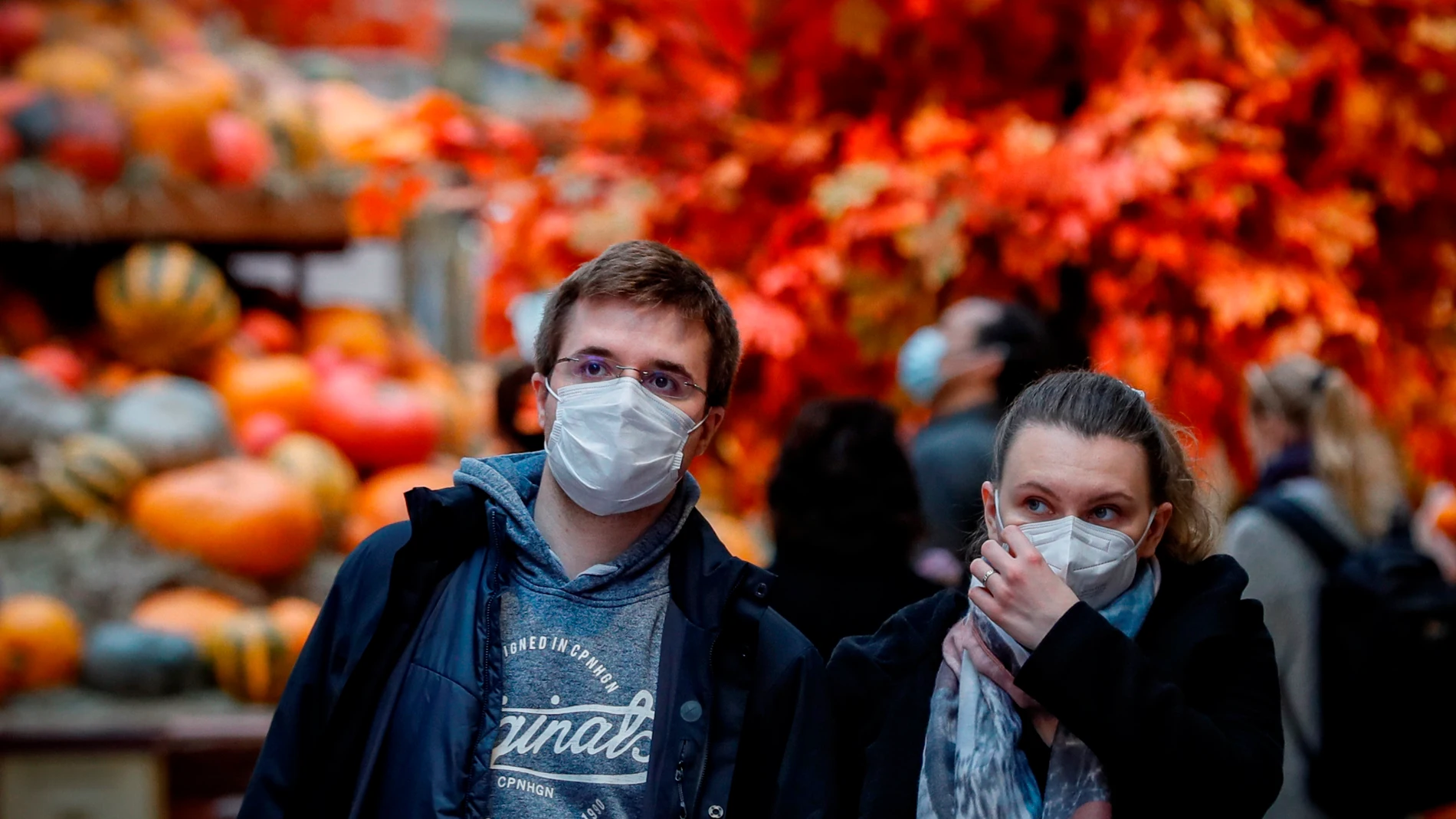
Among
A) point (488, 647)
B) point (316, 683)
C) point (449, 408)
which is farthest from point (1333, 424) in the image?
point (449, 408)

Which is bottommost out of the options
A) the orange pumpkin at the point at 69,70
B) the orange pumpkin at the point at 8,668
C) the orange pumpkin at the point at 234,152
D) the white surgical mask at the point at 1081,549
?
the orange pumpkin at the point at 8,668

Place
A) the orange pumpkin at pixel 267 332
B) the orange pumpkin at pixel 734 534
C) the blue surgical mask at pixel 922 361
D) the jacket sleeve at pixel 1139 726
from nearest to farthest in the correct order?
1. the jacket sleeve at pixel 1139 726
2. the blue surgical mask at pixel 922 361
3. the orange pumpkin at pixel 734 534
4. the orange pumpkin at pixel 267 332

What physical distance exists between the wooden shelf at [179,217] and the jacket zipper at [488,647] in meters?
3.83

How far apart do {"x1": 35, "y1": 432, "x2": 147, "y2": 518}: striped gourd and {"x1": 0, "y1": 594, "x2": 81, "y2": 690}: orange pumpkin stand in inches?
15.2

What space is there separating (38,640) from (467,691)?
309 cm

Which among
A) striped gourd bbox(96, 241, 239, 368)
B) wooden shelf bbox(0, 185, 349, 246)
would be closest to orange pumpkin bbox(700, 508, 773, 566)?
wooden shelf bbox(0, 185, 349, 246)

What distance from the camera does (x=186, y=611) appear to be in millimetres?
4383

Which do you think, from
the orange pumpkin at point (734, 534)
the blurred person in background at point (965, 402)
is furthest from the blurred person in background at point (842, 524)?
the orange pumpkin at point (734, 534)

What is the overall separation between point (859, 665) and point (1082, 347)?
7.93 ft

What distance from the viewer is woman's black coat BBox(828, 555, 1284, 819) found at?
1.60m

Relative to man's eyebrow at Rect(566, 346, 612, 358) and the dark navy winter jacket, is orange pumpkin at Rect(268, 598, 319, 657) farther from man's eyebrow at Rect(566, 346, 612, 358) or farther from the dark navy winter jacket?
man's eyebrow at Rect(566, 346, 612, 358)

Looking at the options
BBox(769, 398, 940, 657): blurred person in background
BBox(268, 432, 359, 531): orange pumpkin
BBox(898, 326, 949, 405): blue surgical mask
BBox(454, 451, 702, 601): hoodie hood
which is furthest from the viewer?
BBox(268, 432, 359, 531): orange pumpkin

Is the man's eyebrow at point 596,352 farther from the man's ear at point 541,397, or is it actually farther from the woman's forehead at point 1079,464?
the woman's forehead at point 1079,464

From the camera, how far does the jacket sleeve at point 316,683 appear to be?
1.72 meters
